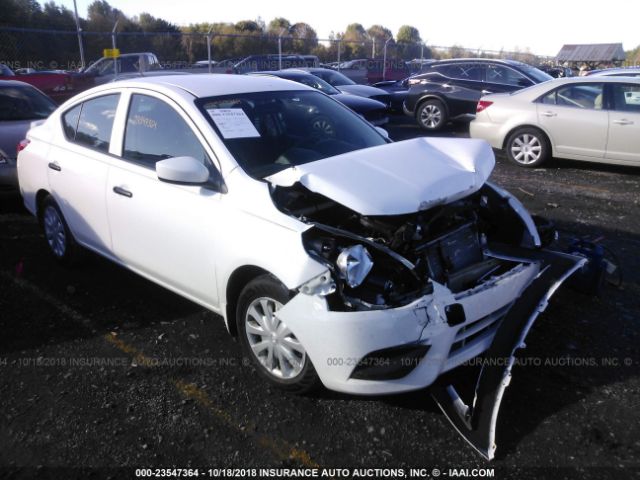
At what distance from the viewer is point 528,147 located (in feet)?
28.5

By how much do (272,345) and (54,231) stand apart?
299cm

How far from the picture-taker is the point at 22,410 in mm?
2992

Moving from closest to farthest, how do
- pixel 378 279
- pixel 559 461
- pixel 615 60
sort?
pixel 559 461 < pixel 378 279 < pixel 615 60

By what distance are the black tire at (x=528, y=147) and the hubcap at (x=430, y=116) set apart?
129 inches

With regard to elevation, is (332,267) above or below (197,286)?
Answer: above

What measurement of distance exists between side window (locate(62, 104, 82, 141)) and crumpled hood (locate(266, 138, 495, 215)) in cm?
238

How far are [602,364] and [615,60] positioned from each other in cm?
4797

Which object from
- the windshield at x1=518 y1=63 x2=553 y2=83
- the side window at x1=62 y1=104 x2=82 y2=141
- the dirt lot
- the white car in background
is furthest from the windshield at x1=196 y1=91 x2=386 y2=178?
the windshield at x1=518 y1=63 x2=553 y2=83

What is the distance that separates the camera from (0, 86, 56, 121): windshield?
7.14 meters

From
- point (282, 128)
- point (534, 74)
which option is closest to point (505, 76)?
point (534, 74)

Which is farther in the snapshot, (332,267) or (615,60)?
(615,60)

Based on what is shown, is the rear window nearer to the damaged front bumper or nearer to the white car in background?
the damaged front bumper

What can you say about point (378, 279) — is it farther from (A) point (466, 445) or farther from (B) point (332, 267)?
(A) point (466, 445)

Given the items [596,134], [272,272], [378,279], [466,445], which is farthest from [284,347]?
[596,134]
